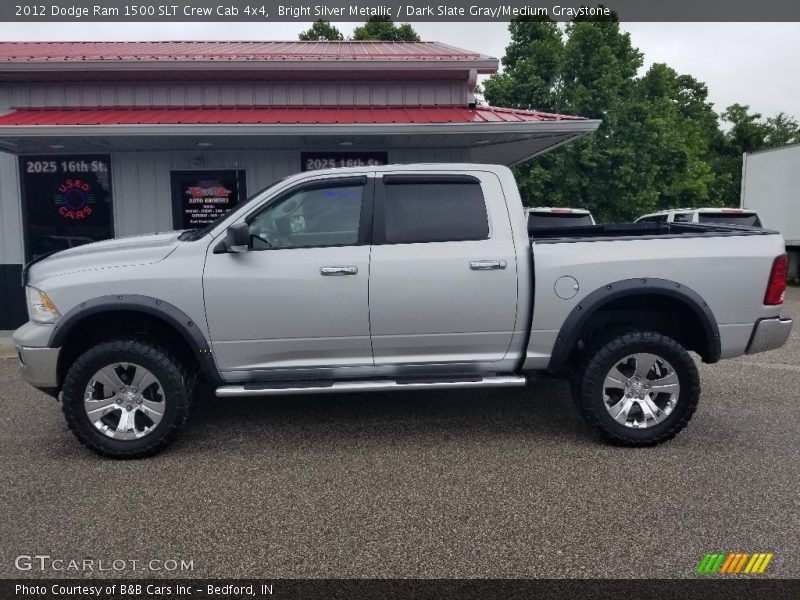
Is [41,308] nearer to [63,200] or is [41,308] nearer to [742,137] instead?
[63,200]

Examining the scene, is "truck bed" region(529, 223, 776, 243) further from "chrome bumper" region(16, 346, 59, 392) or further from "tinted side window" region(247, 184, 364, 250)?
"chrome bumper" region(16, 346, 59, 392)

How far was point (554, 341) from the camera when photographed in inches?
191

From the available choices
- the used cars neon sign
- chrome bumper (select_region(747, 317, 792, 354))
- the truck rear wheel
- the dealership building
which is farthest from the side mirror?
the used cars neon sign

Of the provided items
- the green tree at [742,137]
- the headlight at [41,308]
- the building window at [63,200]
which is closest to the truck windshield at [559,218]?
the building window at [63,200]

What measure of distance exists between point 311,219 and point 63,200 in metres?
6.87

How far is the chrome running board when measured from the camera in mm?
4656

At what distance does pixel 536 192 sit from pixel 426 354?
22.1 m

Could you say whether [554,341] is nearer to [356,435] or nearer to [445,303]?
[445,303]

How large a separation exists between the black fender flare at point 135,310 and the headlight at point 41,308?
90mm

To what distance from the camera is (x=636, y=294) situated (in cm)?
477

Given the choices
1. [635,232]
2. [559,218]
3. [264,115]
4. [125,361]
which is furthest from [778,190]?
[125,361]

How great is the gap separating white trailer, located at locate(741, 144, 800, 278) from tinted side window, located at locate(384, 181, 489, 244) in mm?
17838

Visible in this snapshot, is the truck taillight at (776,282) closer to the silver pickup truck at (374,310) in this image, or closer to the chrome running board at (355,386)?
the silver pickup truck at (374,310)

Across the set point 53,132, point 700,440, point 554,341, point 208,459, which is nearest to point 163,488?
point 208,459
